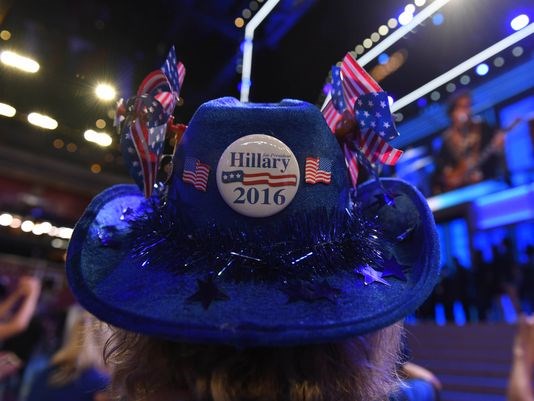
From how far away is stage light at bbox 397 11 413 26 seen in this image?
1.88 meters

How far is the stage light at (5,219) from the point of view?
7629 millimetres

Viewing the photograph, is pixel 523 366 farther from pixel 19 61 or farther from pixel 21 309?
pixel 21 309

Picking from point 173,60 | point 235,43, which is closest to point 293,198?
point 173,60

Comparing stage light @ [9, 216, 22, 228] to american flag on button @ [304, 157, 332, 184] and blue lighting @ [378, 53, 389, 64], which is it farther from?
american flag on button @ [304, 157, 332, 184]

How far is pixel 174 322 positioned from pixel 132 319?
63 millimetres

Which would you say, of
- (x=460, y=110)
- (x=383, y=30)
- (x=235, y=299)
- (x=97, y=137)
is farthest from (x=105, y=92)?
(x=460, y=110)

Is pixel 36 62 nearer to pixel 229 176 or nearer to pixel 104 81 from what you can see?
pixel 104 81

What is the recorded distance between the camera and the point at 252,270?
623 mm

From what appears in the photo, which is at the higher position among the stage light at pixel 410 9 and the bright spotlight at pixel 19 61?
the stage light at pixel 410 9

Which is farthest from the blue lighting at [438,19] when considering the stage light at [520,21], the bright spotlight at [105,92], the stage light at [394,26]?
the bright spotlight at [105,92]

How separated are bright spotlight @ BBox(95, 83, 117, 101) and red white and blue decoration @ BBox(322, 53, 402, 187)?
3.66 ft

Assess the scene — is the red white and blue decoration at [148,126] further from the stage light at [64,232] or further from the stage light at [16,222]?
the stage light at [16,222]

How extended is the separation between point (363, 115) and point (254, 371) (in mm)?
461

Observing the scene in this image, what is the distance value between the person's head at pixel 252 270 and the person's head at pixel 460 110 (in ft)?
21.3
